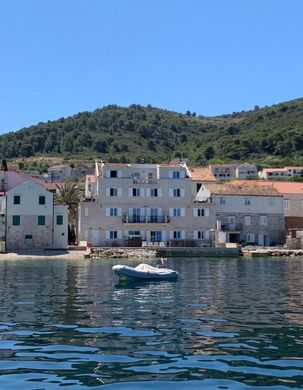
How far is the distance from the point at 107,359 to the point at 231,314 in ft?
29.8

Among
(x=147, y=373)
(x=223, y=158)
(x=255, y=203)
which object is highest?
(x=223, y=158)

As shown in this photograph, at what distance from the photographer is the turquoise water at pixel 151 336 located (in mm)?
13008

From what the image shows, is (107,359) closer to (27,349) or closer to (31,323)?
(27,349)

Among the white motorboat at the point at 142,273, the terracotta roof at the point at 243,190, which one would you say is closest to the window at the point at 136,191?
the terracotta roof at the point at 243,190

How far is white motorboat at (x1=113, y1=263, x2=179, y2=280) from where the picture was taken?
38000 millimetres

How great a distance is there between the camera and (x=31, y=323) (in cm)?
2056

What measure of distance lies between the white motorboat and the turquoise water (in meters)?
2.70

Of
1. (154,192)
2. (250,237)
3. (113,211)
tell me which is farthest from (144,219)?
(250,237)

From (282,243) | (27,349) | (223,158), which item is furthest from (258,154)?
(27,349)

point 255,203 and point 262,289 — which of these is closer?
point 262,289

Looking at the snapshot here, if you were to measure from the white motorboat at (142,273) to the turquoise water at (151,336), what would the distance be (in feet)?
8.87

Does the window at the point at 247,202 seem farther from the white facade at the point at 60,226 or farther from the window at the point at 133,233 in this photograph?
the white facade at the point at 60,226

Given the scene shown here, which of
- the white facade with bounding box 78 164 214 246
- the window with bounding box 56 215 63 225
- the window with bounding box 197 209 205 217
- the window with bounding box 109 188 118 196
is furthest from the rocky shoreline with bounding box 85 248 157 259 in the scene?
the window with bounding box 197 209 205 217

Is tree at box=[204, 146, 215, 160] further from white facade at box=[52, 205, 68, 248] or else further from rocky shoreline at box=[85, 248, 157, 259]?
rocky shoreline at box=[85, 248, 157, 259]
